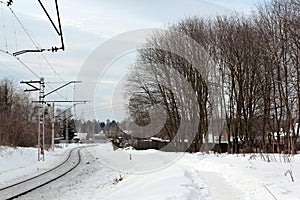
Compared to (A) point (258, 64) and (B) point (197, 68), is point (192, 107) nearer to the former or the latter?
(B) point (197, 68)

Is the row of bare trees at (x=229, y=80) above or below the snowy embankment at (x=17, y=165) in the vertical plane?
above

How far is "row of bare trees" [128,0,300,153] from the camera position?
1078 inches

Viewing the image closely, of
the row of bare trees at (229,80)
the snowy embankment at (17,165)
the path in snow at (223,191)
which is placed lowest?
the snowy embankment at (17,165)

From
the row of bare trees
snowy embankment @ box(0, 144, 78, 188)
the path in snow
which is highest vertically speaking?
the row of bare trees

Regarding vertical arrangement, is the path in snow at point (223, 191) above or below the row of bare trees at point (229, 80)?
below

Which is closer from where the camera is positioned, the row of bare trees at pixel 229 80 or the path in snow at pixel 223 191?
the path in snow at pixel 223 191

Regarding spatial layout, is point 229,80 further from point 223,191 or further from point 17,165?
→ point 223,191

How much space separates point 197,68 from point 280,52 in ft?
40.1

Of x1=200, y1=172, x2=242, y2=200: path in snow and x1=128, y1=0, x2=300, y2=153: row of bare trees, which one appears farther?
x1=128, y1=0, x2=300, y2=153: row of bare trees

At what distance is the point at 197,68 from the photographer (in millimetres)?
38938

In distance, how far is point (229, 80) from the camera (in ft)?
119

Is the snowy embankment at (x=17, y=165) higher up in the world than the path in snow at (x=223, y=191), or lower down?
lower down

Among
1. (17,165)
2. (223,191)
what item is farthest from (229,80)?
(223,191)

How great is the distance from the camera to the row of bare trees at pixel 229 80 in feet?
89.9
